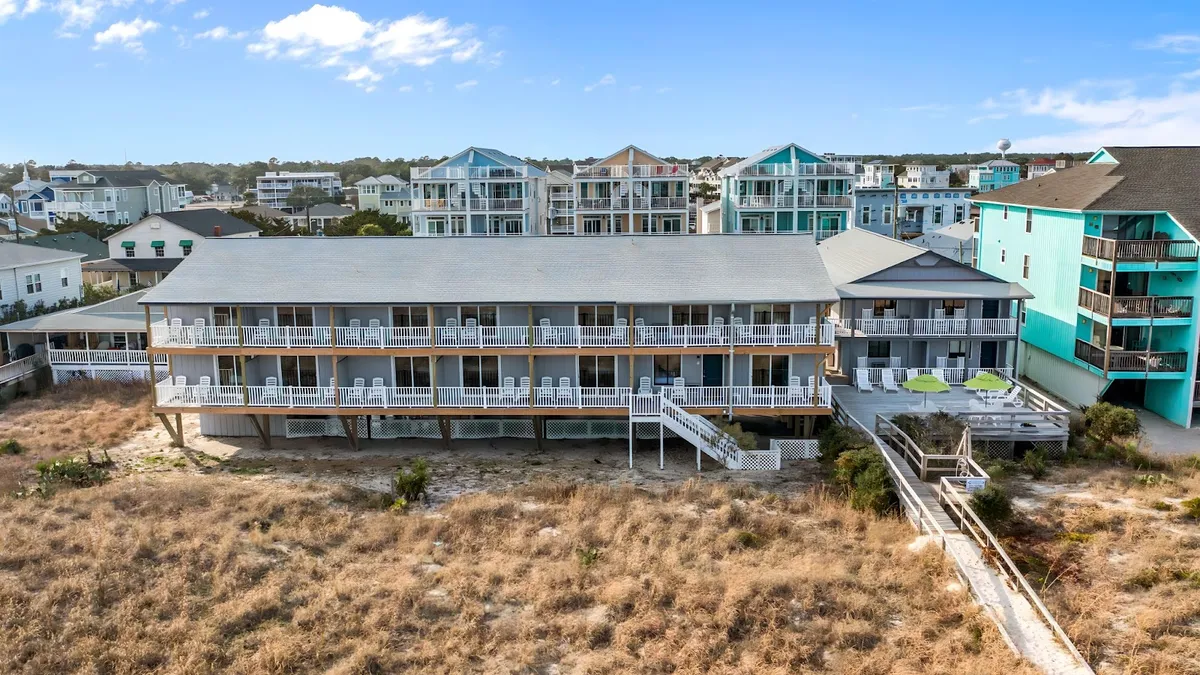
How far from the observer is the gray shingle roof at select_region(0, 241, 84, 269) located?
4450cm

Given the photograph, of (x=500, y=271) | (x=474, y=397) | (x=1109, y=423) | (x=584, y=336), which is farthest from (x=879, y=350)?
(x=474, y=397)

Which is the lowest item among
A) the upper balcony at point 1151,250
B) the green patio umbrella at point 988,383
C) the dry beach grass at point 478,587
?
the dry beach grass at point 478,587

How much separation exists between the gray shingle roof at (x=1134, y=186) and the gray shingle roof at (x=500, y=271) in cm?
1157

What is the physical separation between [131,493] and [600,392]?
13.3m

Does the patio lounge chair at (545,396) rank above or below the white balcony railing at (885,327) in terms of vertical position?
below

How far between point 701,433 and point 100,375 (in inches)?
1044

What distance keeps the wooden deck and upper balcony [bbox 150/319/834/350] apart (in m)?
3.48

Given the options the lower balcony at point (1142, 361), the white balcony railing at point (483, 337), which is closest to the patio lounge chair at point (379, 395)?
the white balcony railing at point (483, 337)

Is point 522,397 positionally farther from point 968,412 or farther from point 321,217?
point 321,217

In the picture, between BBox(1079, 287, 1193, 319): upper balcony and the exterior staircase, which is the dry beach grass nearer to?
the exterior staircase

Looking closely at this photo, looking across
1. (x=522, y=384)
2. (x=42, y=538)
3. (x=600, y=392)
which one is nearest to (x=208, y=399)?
(x=42, y=538)

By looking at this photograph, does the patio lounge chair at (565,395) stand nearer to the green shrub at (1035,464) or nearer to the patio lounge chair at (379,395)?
the patio lounge chair at (379,395)

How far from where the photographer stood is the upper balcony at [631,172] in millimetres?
52594

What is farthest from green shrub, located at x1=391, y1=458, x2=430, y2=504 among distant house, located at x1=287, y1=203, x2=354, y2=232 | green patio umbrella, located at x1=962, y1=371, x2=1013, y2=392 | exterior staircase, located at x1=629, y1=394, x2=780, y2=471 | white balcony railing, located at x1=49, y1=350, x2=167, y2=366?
distant house, located at x1=287, y1=203, x2=354, y2=232
